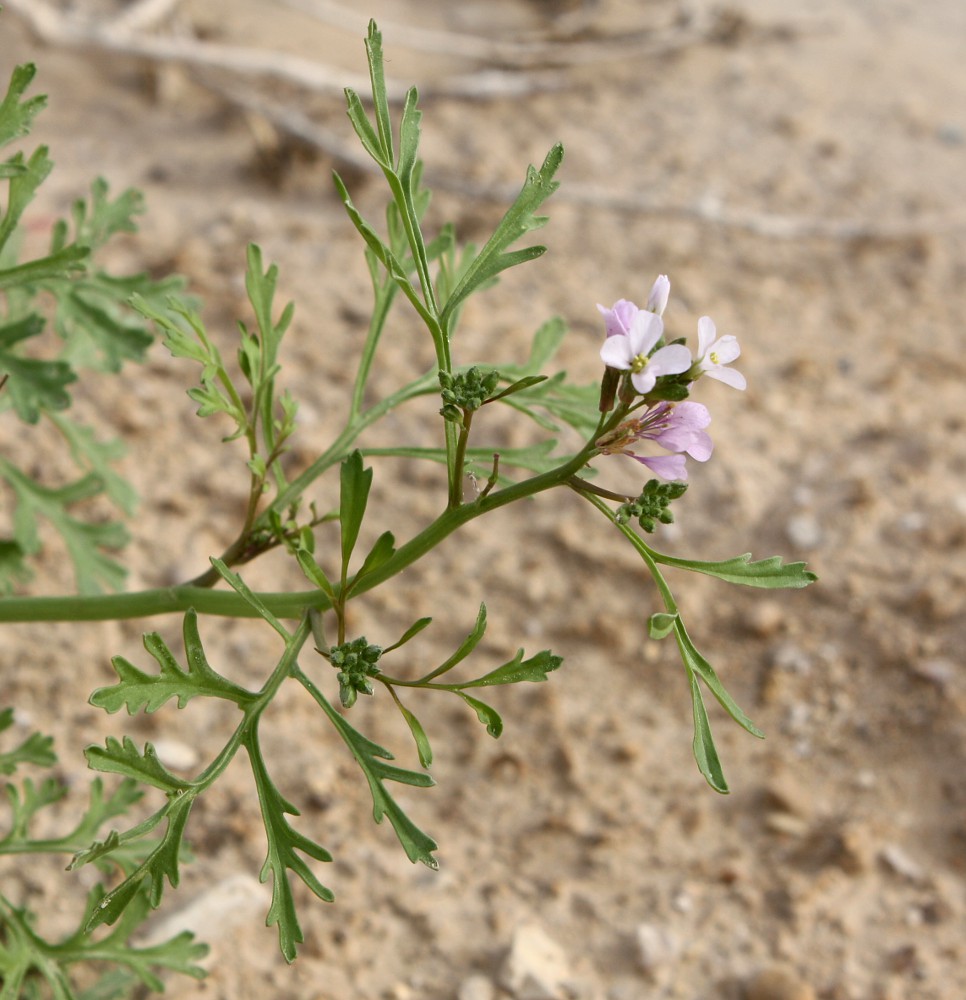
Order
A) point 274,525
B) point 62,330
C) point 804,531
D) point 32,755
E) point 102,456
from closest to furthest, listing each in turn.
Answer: point 274,525 → point 32,755 → point 62,330 → point 102,456 → point 804,531

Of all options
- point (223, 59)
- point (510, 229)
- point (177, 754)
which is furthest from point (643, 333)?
point (223, 59)

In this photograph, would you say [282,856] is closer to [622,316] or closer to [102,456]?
[622,316]

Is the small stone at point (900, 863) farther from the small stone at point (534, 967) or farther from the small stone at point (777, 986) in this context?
the small stone at point (534, 967)

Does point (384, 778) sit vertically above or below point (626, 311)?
below

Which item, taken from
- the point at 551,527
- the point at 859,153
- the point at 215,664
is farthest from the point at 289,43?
the point at 215,664

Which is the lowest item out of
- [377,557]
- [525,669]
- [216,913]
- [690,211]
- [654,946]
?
[654,946]

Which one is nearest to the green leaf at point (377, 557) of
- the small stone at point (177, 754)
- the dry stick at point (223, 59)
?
the small stone at point (177, 754)
